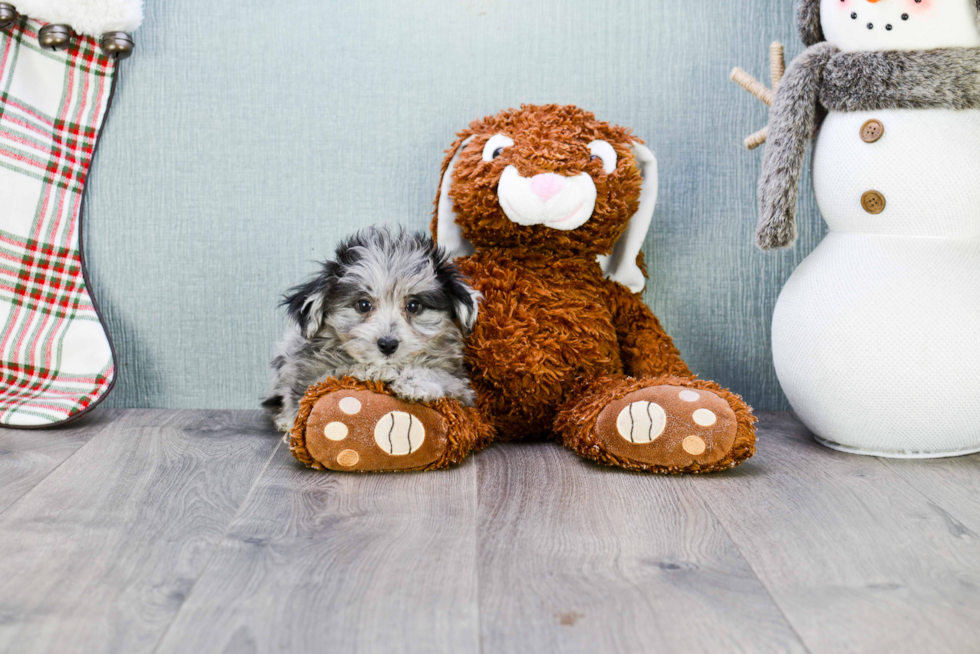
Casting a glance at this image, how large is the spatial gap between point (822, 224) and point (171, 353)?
49.4 inches

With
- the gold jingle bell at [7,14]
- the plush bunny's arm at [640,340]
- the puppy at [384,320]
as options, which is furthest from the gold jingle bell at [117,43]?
the plush bunny's arm at [640,340]

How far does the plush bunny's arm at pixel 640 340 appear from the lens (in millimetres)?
1414

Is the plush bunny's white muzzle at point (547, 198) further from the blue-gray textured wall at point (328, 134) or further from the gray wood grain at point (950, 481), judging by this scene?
the gray wood grain at point (950, 481)

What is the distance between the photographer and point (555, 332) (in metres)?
1.33

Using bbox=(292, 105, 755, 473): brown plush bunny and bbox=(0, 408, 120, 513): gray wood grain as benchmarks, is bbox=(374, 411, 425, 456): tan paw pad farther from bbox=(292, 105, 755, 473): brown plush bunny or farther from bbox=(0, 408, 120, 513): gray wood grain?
bbox=(0, 408, 120, 513): gray wood grain

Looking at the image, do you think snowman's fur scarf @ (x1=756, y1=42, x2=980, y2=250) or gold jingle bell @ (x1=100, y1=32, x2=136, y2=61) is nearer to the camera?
snowman's fur scarf @ (x1=756, y1=42, x2=980, y2=250)

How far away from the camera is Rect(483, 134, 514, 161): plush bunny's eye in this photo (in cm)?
133

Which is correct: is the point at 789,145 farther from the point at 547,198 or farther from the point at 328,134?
the point at 328,134

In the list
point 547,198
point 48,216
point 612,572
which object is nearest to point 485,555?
point 612,572

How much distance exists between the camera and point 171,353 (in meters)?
1.57

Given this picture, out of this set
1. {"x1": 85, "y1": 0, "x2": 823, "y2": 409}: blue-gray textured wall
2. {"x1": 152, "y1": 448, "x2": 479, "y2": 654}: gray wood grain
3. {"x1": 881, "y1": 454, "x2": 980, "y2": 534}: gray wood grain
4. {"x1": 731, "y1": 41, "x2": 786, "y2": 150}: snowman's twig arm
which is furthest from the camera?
{"x1": 85, "y1": 0, "x2": 823, "y2": 409}: blue-gray textured wall

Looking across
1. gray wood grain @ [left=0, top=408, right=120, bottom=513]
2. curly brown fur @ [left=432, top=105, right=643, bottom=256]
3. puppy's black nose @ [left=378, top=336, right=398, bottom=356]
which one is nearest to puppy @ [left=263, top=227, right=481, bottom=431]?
puppy's black nose @ [left=378, top=336, right=398, bottom=356]

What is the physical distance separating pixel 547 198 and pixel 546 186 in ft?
0.06

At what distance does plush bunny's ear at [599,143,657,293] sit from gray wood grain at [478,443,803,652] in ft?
1.36
